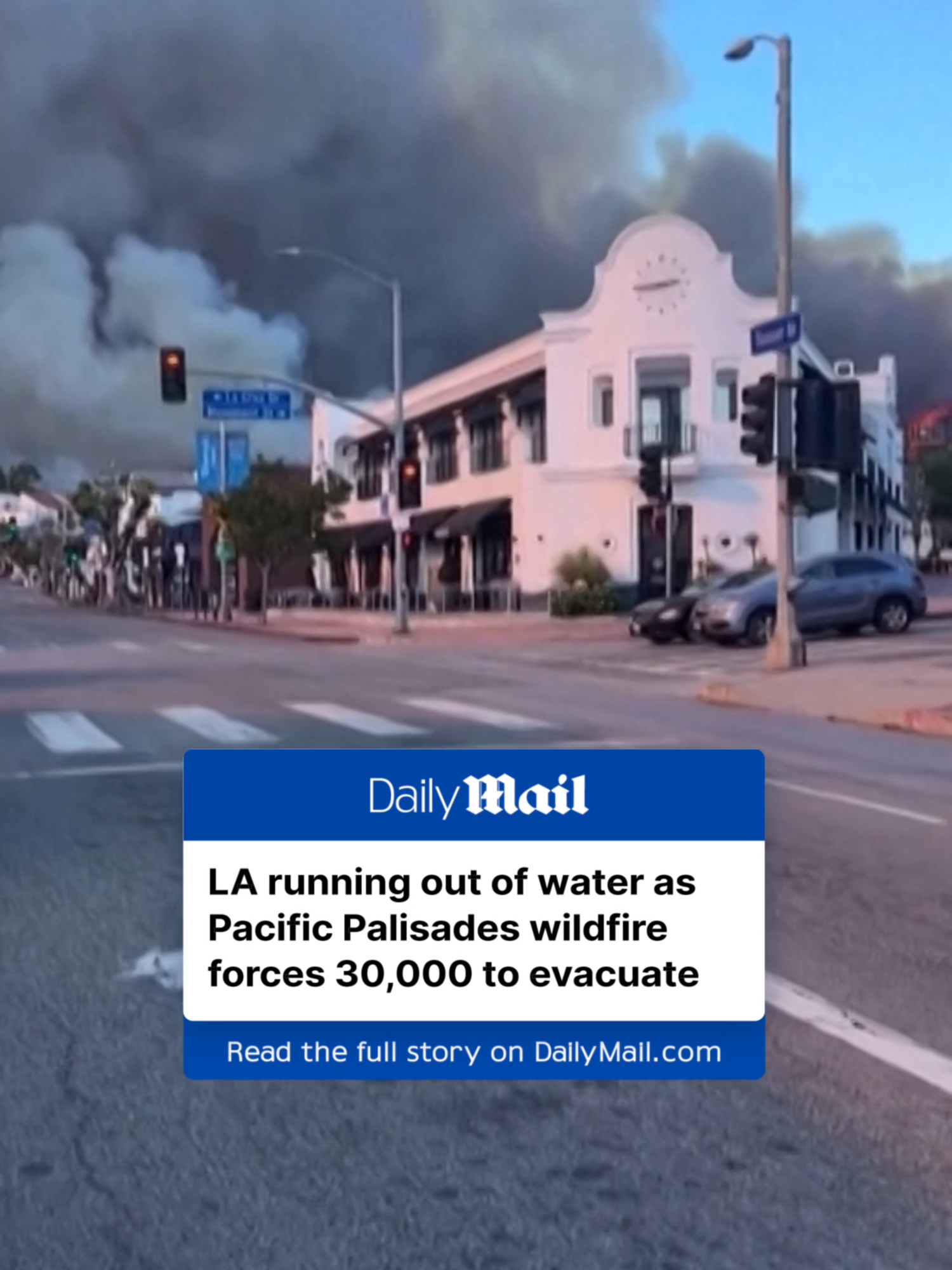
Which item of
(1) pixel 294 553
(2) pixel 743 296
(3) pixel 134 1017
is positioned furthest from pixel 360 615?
(3) pixel 134 1017

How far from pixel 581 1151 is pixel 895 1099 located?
44.7 inches

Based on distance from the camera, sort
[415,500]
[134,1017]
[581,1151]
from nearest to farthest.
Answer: [581,1151] → [134,1017] → [415,500]

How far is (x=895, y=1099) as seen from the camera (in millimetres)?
5992

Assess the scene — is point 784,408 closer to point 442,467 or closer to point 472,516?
point 472,516

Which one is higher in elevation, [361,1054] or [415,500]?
[415,500]

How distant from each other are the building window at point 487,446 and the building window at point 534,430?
1781 mm

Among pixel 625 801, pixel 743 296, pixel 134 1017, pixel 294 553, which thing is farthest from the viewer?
pixel 294 553

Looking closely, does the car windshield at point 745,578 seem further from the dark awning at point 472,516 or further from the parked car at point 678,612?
the dark awning at point 472,516

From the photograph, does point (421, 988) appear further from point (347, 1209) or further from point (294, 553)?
point (294, 553)

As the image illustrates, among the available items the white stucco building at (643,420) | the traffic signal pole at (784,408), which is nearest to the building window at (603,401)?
the white stucco building at (643,420)

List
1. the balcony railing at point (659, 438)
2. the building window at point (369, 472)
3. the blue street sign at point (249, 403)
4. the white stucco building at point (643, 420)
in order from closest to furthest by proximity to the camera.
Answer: the blue street sign at point (249, 403), the balcony railing at point (659, 438), the white stucco building at point (643, 420), the building window at point (369, 472)

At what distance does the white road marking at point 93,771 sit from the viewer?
14.8m

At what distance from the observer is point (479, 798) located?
419cm

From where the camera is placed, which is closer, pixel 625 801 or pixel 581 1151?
pixel 625 801
